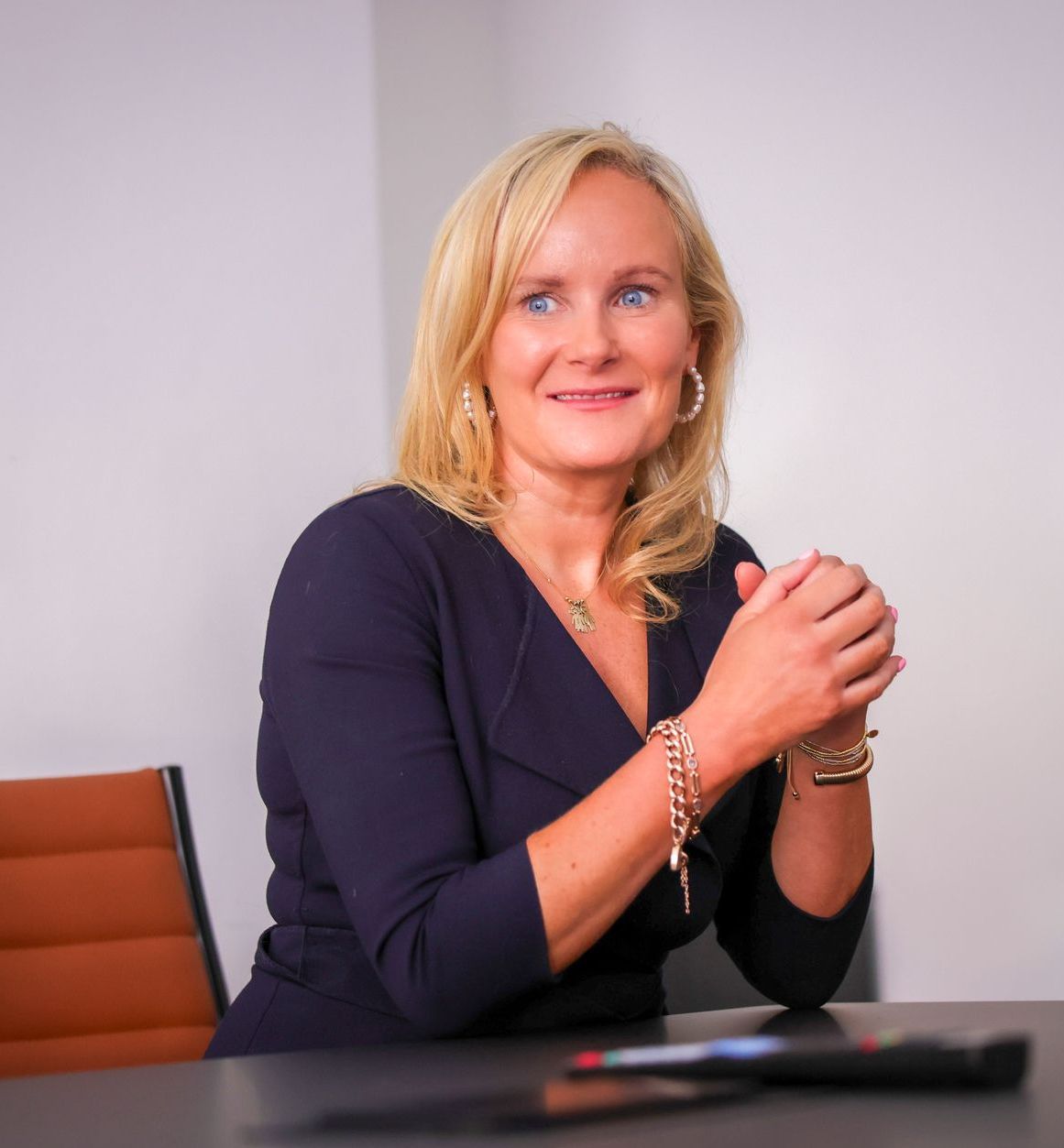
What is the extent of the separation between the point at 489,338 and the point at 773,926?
69 centimetres

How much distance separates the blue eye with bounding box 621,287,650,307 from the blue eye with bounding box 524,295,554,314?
9 centimetres

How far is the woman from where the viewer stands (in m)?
1.08

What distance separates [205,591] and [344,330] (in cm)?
62

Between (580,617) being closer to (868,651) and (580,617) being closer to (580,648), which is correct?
(580,648)

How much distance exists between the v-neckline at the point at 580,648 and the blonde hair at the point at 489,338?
54 millimetres

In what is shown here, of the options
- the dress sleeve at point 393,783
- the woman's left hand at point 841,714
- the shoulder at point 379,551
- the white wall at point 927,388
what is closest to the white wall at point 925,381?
the white wall at point 927,388

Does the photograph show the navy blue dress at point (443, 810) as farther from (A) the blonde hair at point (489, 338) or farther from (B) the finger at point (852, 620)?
(B) the finger at point (852, 620)

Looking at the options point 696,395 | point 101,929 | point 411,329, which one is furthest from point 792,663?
point 411,329

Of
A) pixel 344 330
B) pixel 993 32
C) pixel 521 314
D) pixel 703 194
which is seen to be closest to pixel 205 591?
pixel 344 330

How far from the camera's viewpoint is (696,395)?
1.71 m

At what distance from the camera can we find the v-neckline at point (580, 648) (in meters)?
1.37

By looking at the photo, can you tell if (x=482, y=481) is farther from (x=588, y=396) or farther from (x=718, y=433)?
(x=718, y=433)

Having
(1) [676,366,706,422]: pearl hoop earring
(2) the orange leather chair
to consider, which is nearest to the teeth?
(1) [676,366,706,422]: pearl hoop earring

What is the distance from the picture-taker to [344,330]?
2877mm
